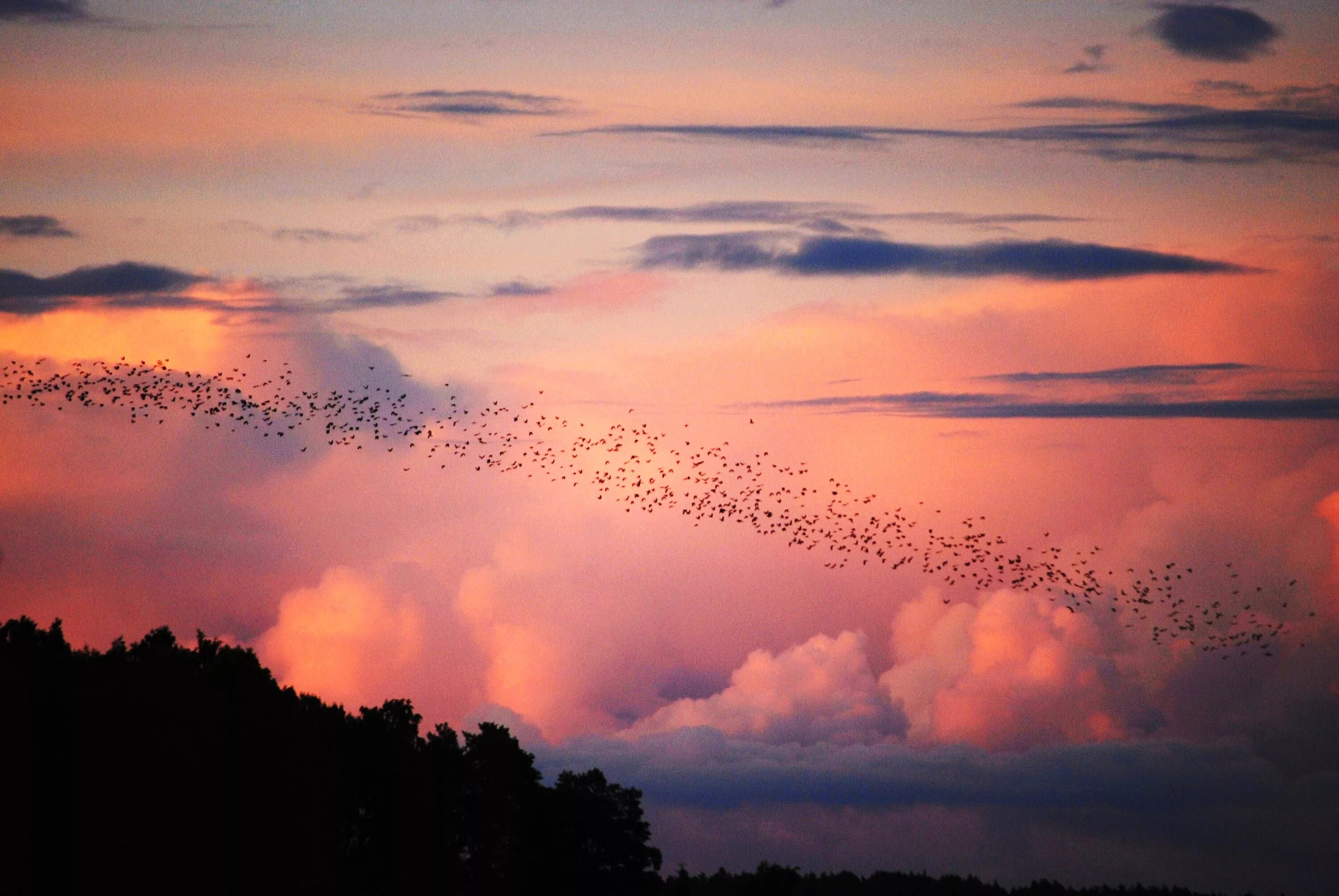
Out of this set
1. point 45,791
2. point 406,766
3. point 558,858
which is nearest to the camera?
point 45,791

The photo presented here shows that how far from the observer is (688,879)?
407 ft

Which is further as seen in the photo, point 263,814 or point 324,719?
point 324,719

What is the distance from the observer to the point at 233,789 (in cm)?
6316

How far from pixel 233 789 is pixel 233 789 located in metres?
0.03

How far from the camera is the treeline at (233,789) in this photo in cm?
5344

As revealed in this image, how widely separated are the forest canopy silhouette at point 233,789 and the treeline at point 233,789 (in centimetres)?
8

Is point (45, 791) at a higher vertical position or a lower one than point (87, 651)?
lower

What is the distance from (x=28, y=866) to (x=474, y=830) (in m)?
43.3

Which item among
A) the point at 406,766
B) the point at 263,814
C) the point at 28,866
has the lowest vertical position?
the point at 28,866

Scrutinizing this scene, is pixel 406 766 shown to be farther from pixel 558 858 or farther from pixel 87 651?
pixel 87 651

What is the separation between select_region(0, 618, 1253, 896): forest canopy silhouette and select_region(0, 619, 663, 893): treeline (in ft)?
0.27

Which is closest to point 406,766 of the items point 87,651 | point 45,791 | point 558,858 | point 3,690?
point 558,858

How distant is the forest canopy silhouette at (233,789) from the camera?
175 feet

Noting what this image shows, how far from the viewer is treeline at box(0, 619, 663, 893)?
5344cm
